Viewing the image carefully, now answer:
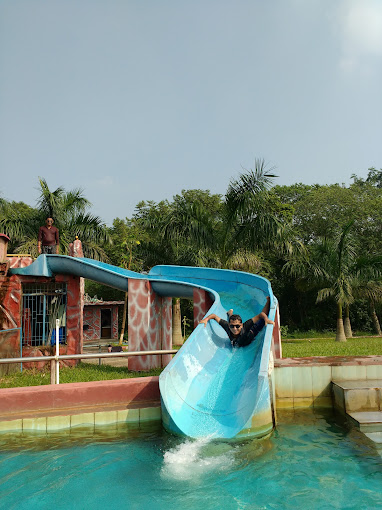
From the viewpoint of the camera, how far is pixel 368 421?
5859mm

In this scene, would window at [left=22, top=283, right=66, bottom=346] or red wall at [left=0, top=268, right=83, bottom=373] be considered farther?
window at [left=22, top=283, right=66, bottom=346]

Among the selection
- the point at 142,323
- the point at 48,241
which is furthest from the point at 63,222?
the point at 142,323

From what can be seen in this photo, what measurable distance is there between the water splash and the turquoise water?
12 mm

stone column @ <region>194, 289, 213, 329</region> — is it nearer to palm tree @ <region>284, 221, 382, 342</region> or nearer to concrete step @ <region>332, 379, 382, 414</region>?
concrete step @ <region>332, 379, 382, 414</region>

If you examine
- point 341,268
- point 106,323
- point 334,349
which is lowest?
point 334,349

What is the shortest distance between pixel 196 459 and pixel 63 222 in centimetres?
1343

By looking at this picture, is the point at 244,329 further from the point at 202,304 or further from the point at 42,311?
the point at 42,311

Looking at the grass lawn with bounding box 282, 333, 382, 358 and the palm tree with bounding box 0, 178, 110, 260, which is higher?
the palm tree with bounding box 0, 178, 110, 260

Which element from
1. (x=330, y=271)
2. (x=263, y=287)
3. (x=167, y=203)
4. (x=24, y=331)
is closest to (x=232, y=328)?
(x=263, y=287)

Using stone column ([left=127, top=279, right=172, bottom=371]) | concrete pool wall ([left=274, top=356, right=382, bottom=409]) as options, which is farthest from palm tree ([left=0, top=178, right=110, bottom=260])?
concrete pool wall ([left=274, top=356, right=382, bottom=409])

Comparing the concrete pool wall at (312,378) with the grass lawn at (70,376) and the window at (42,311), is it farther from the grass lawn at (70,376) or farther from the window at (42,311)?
the window at (42,311)

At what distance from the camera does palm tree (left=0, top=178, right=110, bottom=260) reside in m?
16.5

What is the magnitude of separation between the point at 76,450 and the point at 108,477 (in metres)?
0.89

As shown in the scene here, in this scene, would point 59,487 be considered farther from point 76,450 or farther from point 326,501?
point 326,501
